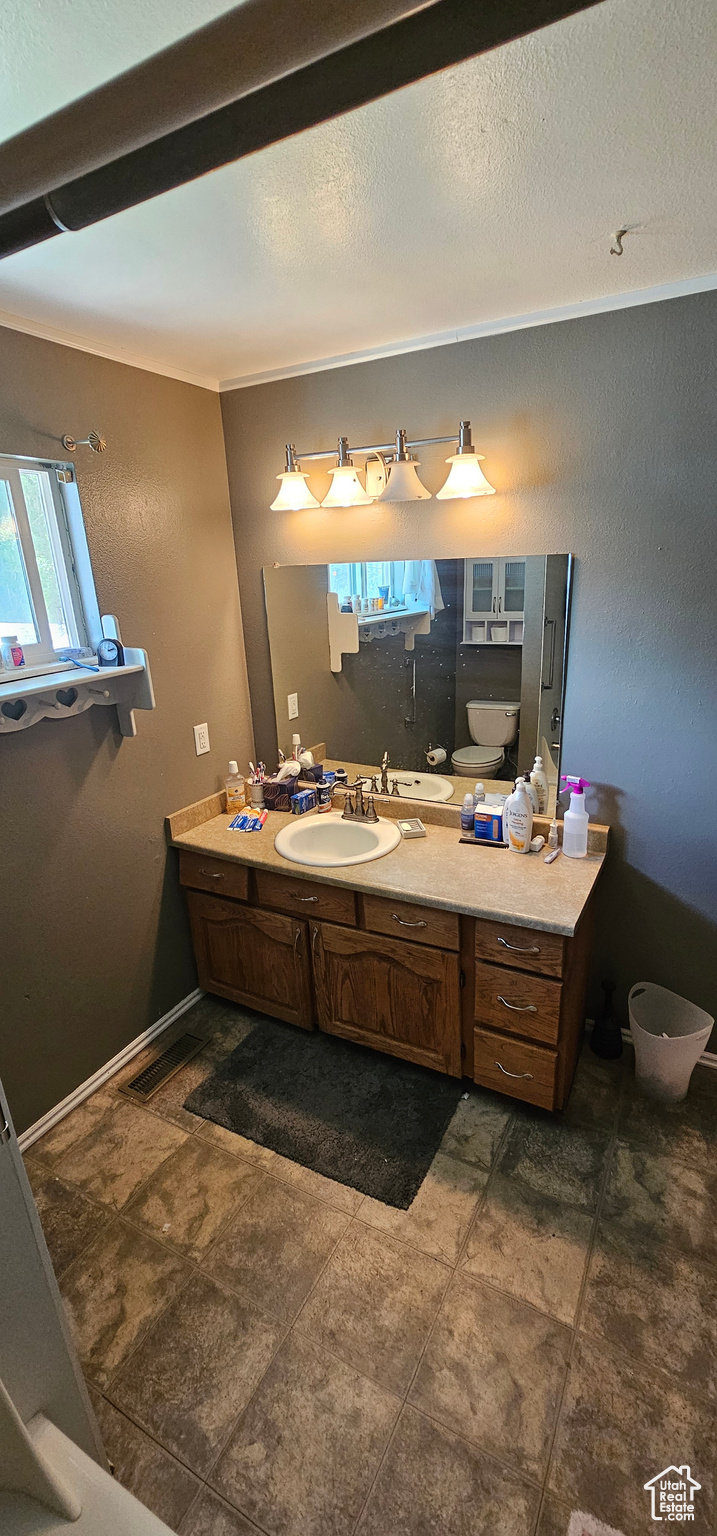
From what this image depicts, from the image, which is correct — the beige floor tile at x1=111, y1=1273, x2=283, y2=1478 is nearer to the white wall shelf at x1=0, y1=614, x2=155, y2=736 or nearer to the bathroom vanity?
the bathroom vanity

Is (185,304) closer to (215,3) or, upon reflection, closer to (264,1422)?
(215,3)

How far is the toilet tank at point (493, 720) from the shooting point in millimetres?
2143

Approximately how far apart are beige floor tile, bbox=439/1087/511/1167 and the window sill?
1.61 metres

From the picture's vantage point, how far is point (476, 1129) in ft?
6.30

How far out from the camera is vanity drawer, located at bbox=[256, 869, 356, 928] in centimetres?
203

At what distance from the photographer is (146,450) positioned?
6.86ft

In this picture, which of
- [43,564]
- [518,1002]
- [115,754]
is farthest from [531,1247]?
[43,564]

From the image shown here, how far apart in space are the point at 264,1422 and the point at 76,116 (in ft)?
6.88

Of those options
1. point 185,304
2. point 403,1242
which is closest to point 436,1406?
point 403,1242

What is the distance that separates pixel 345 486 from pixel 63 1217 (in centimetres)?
233

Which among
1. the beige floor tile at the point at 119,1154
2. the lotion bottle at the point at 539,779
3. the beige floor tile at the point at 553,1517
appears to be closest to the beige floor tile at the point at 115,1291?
the beige floor tile at the point at 119,1154

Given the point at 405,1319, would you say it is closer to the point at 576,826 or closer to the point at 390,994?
the point at 390,994

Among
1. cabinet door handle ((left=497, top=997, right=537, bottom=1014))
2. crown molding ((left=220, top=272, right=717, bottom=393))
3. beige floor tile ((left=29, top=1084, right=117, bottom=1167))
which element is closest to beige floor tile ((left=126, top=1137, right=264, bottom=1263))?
beige floor tile ((left=29, top=1084, right=117, bottom=1167))

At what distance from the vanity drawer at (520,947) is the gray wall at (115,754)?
1220mm
